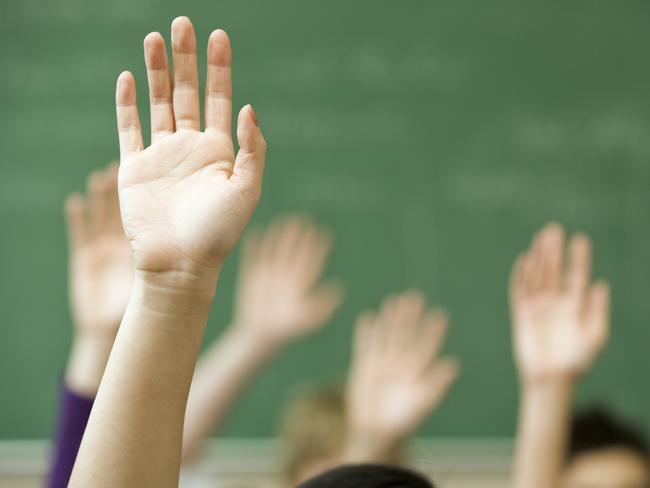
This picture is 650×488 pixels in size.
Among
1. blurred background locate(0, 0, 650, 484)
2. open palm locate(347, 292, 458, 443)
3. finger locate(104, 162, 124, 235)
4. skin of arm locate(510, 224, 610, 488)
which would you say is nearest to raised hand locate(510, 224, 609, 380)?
skin of arm locate(510, 224, 610, 488)

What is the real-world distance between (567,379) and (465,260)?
4.73ft

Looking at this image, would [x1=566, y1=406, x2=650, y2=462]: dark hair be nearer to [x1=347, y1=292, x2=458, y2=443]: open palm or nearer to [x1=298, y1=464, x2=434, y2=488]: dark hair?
[x1=347, y1=292, x2=458, y2=443]: open palm

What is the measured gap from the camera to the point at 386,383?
1.82 metres

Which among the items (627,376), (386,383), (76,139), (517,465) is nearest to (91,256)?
(386,383)

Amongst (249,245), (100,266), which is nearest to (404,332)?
(100,266)

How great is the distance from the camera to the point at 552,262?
5.23 ft

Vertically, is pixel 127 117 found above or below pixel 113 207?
above

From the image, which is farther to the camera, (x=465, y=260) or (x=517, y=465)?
(x=465, y=260)

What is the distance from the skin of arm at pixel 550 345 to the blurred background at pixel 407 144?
1307 millimetres

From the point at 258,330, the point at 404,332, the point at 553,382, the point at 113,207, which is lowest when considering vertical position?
the point at 258,330

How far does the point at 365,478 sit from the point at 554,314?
73 cm

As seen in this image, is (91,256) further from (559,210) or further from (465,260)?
(559,210)

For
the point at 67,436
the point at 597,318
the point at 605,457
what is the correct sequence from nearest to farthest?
the point at 67,436 < the point at 597,318 < the point at 605,457

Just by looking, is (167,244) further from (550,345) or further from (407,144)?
(407,144)
